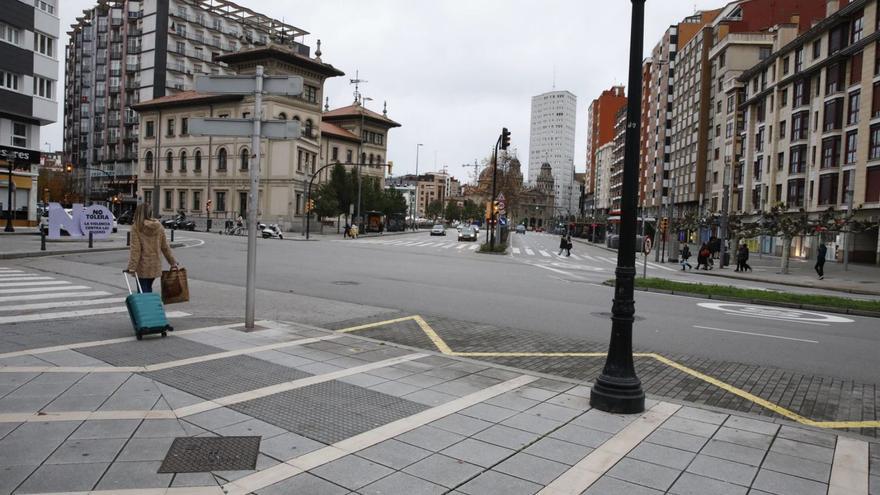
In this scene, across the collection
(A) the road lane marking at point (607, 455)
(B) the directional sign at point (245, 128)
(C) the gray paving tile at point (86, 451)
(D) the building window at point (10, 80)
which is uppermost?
(D) the building window at point (10, 80)

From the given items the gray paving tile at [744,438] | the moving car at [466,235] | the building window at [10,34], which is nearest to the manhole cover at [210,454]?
the gray paving tile at [744,438]

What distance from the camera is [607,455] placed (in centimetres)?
452

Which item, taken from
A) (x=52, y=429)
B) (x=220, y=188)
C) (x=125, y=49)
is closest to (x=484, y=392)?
(x=52, y=429)

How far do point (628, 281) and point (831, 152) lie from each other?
4866 centimetres

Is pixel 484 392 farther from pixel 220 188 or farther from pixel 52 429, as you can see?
pixel 220 188

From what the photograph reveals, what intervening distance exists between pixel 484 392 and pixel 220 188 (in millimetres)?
63625

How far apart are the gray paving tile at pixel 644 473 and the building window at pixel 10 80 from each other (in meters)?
44.3

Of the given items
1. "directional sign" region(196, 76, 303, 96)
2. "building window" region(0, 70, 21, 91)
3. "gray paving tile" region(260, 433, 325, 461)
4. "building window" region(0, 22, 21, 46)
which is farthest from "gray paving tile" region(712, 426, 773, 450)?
"building window" region(0, 22, 21, 46)

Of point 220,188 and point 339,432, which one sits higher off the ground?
point 220,188

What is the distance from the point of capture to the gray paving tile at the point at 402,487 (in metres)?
3.79

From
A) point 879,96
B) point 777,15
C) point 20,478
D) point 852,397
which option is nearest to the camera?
point 20,478

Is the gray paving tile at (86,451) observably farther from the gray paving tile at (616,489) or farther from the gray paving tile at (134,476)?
the gray paving tile at (616,489)

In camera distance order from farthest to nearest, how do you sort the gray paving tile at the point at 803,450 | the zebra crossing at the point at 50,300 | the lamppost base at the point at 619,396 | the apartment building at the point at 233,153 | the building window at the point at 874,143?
the apartment building at the point at 233,153 → the building window at the point at 874,143 → the zebra crossing at the point at 50,300 → the lamppost base at the point at 619,396 → the gray paving tile at the point at 803,450

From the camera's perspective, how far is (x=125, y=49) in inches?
3369
